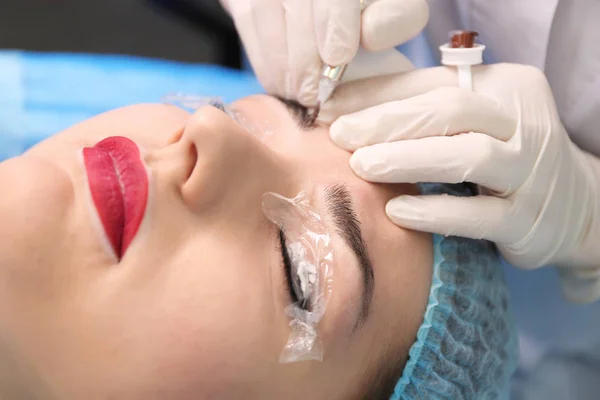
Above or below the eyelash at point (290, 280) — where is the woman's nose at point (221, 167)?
above

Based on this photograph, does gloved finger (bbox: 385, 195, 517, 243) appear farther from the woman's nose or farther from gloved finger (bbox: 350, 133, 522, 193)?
the woman's nose

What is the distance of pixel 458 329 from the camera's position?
3.34ft

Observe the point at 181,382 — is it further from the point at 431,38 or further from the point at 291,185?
the point at 431,38

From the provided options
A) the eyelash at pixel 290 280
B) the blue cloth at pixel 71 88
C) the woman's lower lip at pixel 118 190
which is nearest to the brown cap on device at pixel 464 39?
the eyelash at pixel 290 280

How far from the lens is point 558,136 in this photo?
1.08 m

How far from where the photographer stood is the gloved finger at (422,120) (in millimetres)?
1013

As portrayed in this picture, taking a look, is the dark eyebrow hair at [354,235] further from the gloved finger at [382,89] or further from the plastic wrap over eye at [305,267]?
the gloved finger at [382,89]

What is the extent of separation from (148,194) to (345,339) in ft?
1.28

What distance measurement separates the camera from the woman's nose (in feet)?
2.71

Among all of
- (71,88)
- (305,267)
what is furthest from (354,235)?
(71,88)

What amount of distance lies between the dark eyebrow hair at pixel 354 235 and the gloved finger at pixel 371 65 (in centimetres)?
33

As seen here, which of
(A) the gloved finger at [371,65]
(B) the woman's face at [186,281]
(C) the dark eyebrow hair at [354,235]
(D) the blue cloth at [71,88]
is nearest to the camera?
(B) the woman's face at [186,281]

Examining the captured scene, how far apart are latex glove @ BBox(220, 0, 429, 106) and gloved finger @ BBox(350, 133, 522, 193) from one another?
0.69 feet

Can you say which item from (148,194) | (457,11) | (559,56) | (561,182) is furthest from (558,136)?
(148,194)
